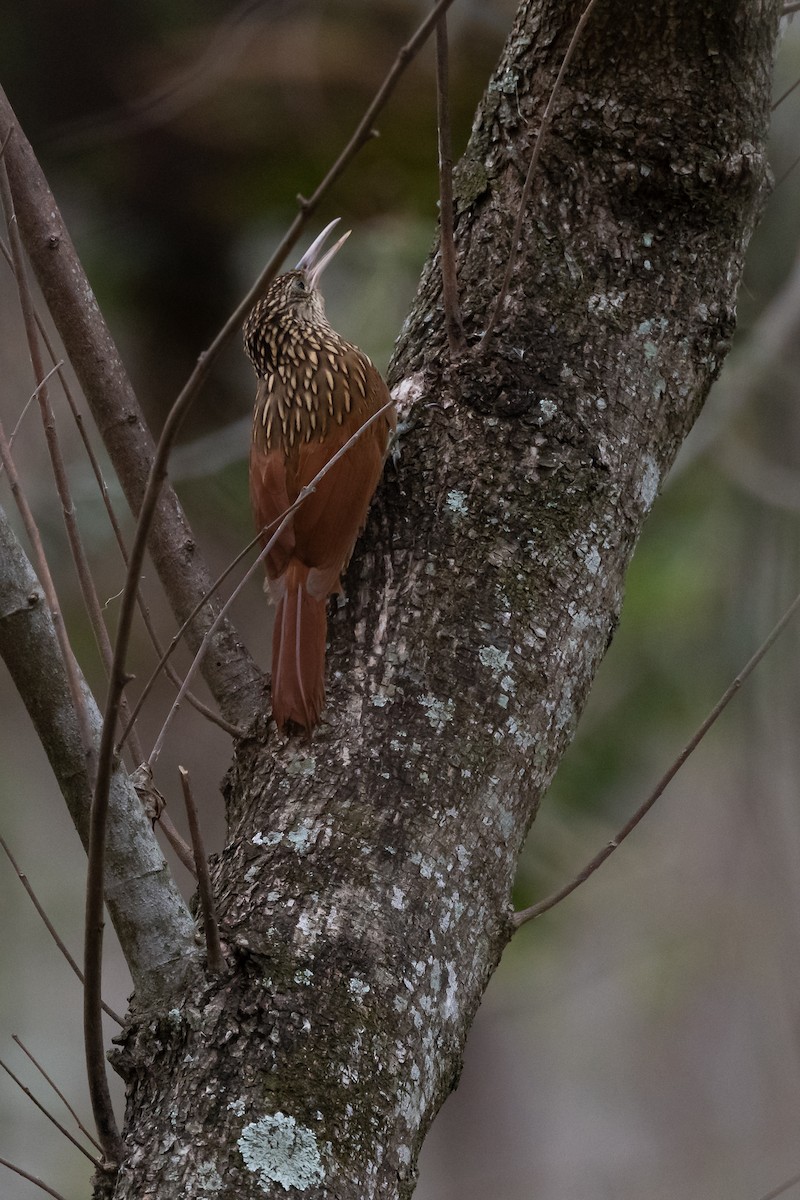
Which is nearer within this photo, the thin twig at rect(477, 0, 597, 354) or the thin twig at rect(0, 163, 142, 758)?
the thin twig at rect(0, 163, 142, 758)

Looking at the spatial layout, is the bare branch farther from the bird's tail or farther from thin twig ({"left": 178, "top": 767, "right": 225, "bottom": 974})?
thin twig ({"left": 178, "top": 767, "right": 225, "bottom": 974})

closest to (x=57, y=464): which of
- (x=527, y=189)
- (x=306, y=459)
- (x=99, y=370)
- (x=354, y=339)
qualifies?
(x=99, y=370)

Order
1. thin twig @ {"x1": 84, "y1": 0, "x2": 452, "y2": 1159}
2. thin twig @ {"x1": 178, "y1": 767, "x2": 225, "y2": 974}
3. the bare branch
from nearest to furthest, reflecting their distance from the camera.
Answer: thin twig @ {"x1": 84, "y1": 0, "x2": 452, "y2": 1159}, thin twig @ {"x1": 178, "y1": 767, "x2": 225, "y2": 974}, the bare branch

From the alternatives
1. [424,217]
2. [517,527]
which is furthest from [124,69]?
[517,527]

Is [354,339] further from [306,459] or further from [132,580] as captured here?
[132,580]

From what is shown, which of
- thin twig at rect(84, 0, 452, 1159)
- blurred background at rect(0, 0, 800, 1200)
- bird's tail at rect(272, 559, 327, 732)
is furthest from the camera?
blurred background at rect(0, 0, 800, 1200)

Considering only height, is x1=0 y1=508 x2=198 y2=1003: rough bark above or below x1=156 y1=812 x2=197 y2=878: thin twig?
below

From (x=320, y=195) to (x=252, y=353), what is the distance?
2.14 metres

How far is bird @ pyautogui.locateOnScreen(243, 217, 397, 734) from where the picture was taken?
177 cm

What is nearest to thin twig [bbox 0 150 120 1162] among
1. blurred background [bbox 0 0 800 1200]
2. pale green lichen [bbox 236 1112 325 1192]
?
pale green lichen [bbox 236 1112 325 1192]

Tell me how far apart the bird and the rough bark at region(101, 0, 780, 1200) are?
8 cm

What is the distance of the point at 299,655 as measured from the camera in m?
1.73

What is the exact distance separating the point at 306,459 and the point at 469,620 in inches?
37.2

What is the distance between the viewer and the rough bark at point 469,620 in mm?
1297
